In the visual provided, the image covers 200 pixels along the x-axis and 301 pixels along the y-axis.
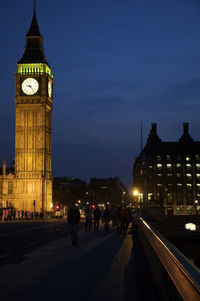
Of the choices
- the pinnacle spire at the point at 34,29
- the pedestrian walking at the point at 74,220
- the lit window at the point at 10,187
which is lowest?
the pedestrian walking at the point at 74,220

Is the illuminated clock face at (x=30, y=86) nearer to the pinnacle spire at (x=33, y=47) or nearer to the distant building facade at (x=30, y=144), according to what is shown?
the distant building facade at (x=30, y=144)

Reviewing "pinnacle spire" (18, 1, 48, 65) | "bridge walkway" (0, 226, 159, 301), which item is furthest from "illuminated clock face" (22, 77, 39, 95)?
"bridge walkway" (0, 226, 159, 301)

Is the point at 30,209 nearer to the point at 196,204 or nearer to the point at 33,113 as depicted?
the point at 33,113

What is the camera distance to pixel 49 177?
110625 millimetres

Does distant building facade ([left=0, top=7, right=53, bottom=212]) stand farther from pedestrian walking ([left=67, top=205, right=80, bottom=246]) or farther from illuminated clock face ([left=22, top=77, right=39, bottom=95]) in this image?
pedestrian walking ([left=67, top=205, right=80, bottom=246])

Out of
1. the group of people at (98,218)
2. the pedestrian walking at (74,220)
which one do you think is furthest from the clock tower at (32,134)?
the pedestrian walking at (74,220)

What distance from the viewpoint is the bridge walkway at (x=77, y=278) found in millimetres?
8750

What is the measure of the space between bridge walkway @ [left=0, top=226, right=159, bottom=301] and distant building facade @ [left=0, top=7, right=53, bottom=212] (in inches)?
3571

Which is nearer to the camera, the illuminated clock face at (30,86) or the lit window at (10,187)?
the lit window at (10,187)

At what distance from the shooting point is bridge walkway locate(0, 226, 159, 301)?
28.7 feet

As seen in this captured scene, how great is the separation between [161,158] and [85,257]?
115968mm

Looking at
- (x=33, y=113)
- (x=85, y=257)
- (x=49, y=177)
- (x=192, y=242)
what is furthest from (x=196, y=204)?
(x=85, y=257)

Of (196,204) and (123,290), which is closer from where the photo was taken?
(123,290)

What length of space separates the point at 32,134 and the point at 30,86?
33.4 feet
